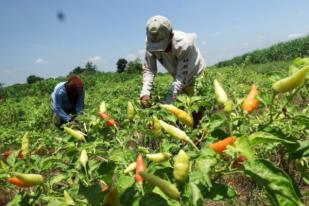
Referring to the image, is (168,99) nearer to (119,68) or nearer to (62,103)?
(62,103)

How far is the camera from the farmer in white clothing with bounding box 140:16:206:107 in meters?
3.84

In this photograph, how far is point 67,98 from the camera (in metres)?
5.61

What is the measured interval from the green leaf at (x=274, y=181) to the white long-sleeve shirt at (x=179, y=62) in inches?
111

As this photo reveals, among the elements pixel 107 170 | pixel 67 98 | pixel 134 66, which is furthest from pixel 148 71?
pixel 134 66

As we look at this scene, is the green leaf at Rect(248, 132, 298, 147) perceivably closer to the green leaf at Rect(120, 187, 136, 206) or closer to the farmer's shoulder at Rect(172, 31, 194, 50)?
the green leaf at Rect(120, 187, 136, 206)

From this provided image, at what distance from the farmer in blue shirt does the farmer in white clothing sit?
1.39 m

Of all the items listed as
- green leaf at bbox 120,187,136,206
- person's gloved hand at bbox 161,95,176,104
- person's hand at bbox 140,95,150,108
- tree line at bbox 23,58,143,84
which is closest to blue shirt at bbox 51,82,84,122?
person's hand at bbox 140,95,150,108

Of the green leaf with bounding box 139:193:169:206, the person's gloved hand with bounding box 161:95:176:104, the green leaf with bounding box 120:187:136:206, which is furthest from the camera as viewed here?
the person's gloved hand with bounding box 161:95:176:104

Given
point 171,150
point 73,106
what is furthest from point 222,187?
point 73,106

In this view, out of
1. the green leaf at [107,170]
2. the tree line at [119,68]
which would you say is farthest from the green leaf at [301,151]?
the tree line at [119,68]

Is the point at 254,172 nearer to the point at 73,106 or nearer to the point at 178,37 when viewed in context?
the point at 178,37

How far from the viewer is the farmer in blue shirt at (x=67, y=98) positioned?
17.8 feet

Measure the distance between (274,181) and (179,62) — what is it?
121 inches

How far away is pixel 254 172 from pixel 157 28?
286cm
